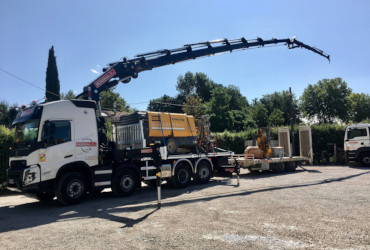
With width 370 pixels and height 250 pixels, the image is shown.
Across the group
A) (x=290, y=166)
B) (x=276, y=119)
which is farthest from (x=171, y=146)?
(x=276, y=119)

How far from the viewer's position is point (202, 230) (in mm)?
5805

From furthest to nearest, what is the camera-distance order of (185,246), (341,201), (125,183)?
(125,183) → (341,201) → (185,246)

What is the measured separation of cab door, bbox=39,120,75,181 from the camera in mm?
8812

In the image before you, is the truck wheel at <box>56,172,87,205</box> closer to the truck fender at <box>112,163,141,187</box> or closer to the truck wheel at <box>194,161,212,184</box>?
the truck fender at <box>112,163,141,187</box>

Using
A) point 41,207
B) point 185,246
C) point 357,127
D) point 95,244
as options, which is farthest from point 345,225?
point 357,127

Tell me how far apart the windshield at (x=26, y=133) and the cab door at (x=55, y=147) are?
309 mm

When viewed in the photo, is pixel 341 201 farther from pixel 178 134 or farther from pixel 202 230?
pixel 178 134

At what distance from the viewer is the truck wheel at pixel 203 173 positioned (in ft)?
43.0

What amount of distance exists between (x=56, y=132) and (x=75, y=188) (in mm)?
1949

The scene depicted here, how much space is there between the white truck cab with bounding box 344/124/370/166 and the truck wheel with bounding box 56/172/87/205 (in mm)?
18159

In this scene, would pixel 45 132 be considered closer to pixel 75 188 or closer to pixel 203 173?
pixel 75 188

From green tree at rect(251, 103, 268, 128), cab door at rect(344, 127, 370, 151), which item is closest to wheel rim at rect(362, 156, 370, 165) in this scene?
cab door at rect(344, 127, 370, 151)

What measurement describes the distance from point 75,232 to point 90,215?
168 cm

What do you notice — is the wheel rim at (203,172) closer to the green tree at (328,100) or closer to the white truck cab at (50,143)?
the white truck cab at (50,143)
